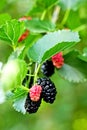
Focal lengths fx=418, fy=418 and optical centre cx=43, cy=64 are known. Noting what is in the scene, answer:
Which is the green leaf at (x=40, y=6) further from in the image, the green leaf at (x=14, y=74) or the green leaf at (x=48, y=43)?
the green leaf at (x=14, y=74)

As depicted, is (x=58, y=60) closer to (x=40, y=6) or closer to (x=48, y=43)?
(x=48, y=43)

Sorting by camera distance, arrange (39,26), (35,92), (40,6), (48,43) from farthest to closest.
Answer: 1. (40,6)
2. (39,26)
3. (48,43)
4. (35,92)

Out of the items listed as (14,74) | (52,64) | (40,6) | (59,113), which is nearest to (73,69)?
(52,64)

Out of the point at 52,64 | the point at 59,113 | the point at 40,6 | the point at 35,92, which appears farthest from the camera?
the point at 59,113

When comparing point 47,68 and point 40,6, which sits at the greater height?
point 40,6

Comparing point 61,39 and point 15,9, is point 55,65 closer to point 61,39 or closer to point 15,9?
point 61,39

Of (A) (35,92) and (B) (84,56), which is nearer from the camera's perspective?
(A) (35,92)
